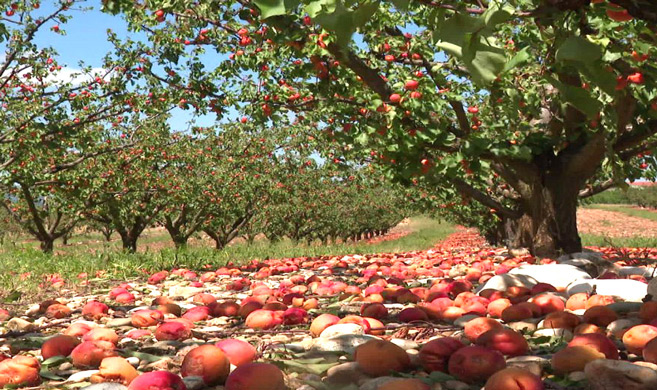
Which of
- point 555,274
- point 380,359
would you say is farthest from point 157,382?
point 555,274

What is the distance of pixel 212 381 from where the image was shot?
1.91 meters

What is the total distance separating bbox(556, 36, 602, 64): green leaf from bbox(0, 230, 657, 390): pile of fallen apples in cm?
88

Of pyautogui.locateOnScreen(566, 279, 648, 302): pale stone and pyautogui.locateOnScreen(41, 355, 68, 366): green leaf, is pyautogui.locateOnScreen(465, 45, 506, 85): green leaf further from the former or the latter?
pyautogui.locateOnScreen(566, 279, 648, 302): pale stone

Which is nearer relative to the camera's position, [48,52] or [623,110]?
[623,110]

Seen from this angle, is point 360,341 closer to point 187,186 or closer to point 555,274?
point 555,274

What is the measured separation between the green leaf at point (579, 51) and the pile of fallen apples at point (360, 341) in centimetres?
88

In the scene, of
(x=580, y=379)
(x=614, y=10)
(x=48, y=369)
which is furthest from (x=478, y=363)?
(x=48, y=369)

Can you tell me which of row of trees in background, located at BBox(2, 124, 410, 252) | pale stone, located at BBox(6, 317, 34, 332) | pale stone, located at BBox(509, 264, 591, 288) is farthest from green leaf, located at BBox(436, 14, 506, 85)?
row of trees in background, located at BBox(2, 124, 410, 252)

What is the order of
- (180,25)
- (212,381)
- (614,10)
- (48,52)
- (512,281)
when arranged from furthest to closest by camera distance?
(48,52) < (180,25) < (512,281) < (212,381) < (614,10)

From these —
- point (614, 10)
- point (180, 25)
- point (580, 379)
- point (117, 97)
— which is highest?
point (180, 25)

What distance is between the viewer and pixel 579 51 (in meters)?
1.25

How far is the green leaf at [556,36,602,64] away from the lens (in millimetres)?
1237

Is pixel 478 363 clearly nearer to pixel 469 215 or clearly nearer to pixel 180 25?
pixel 180 25

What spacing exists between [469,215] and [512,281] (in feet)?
36.6
